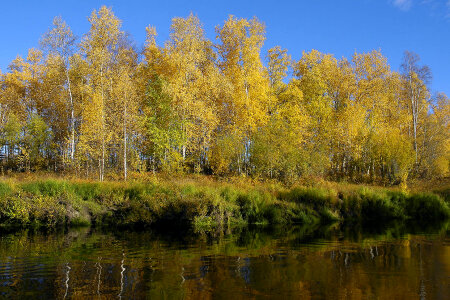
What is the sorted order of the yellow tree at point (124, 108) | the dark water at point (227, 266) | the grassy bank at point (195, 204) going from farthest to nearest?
the yellow tree at point (124, 108) → the grassy bank at point (195, 204) → the dark water at point (227, 266)

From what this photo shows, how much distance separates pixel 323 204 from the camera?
22953 millimetres

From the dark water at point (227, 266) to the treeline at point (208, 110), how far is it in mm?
12550

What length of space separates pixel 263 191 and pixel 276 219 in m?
2.48

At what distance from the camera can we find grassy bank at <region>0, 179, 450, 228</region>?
19.7 m

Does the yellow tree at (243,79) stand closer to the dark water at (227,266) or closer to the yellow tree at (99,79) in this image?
the yellow tree at (99,79)

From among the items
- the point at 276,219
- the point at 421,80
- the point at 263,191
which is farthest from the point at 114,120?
the point at 421,80

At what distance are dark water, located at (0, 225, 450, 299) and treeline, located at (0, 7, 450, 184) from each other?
494 inches

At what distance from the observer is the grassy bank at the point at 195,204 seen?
64.7ft

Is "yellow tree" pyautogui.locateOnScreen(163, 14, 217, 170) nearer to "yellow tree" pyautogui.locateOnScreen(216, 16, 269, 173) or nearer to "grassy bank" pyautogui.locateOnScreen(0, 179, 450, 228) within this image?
"yellow tree" pyautogui.locateOnScreen(216, 16, 269, 173)

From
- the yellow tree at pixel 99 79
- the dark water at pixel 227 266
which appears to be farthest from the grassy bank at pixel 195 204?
the yellow tree at pixel 99 79

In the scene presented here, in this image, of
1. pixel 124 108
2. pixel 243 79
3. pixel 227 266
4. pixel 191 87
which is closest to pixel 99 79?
pixel 124 108

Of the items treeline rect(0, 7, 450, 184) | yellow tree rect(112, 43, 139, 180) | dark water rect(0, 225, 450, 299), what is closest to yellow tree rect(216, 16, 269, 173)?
treeline rect(0, 7, 450, 184)

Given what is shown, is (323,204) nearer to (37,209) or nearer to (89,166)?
(37,209)

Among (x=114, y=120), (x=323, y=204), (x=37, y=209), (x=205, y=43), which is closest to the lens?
(x=37, y=209)
